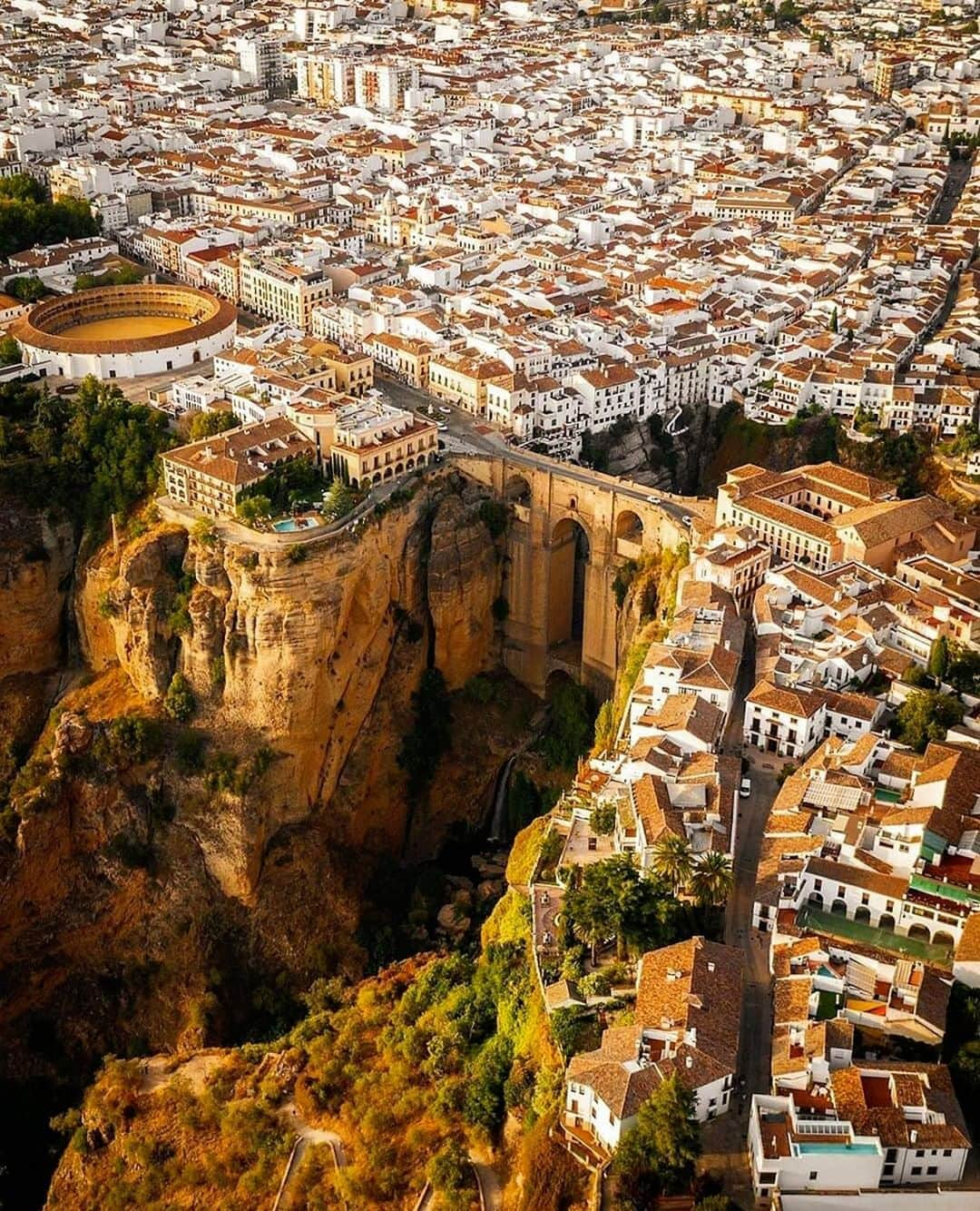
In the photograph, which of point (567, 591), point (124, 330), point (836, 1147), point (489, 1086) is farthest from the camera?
point (124, 330)

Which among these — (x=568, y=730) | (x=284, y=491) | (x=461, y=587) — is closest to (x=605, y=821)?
(x=568, y=730)

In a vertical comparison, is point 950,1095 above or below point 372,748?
above

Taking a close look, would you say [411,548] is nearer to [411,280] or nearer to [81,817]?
[81,817]

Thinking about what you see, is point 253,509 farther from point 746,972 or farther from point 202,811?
point 746,972

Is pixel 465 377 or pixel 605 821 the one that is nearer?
pixel 605 821

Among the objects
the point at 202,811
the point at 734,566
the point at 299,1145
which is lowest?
the point at 202,811

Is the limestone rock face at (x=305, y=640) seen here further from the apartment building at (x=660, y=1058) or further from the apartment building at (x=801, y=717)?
the apartment building at (x=660, y=1058)

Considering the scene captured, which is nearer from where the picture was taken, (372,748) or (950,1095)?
(950,1095)

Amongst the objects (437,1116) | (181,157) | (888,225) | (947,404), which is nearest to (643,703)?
(437,1116)
